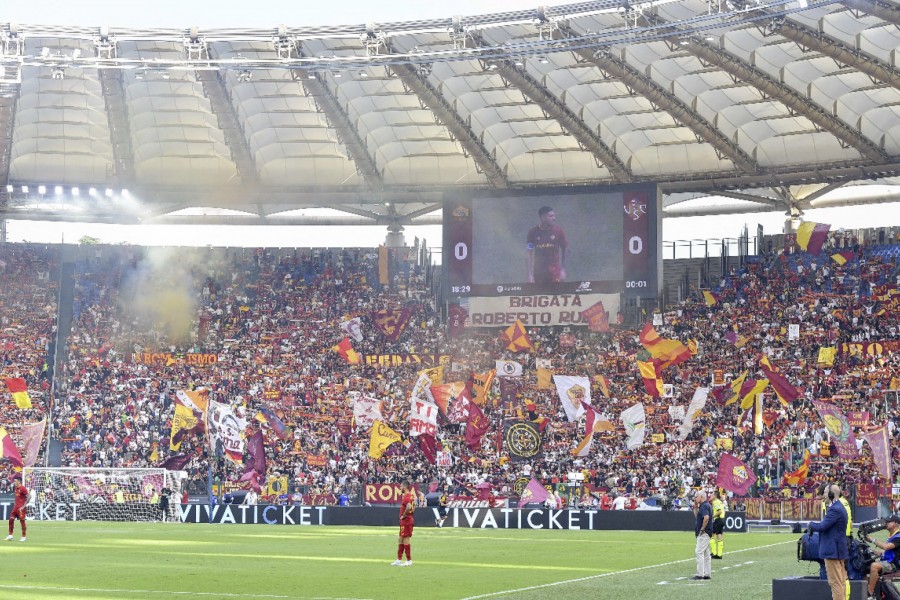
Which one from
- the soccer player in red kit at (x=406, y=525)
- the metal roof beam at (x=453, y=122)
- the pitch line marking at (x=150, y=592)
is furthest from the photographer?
the metal roof beam at (x=453, y=122)

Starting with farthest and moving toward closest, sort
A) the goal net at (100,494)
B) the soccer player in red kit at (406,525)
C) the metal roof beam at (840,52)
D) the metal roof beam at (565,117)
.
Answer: the metal roof beam at (565,117)
the goal net at (100,494)
the metal roof beam at (840,52)
the soccer player in red kit at (406,525)

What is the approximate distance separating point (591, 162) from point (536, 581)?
3908 centimetres

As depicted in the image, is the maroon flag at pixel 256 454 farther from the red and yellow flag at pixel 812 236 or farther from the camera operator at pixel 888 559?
the camera operator at pixel 888 559

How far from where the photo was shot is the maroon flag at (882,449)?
1794 inches

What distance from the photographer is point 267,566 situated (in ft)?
89.2

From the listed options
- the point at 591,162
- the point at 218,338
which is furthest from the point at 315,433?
the point at 591,162

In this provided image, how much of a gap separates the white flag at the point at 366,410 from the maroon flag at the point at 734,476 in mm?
15813

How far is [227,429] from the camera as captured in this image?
53344 millimetres

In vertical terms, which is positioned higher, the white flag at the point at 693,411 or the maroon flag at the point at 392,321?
the maroon flag at the point at 392,321

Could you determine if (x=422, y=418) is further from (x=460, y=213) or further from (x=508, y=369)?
(x=460, y=213)

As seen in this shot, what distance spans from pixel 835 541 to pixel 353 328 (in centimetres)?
4910

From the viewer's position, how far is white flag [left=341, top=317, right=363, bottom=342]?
2584 inches

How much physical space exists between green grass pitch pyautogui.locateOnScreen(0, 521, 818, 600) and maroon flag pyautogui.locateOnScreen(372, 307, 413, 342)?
2437cm

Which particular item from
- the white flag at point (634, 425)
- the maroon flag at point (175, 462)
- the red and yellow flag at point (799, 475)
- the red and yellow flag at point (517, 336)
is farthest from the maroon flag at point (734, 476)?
the maroon flag at point (175, 462)
